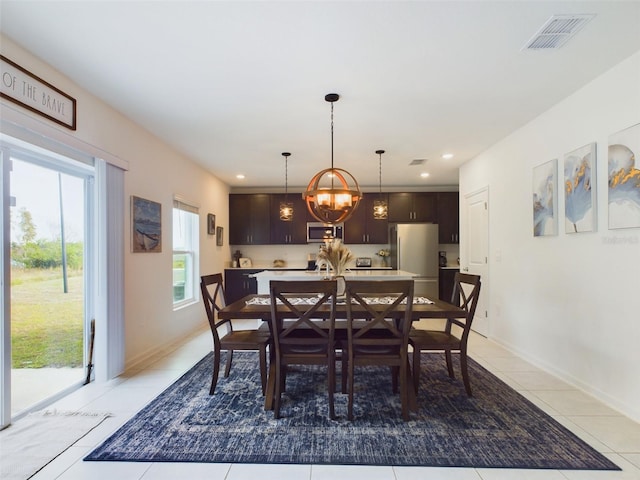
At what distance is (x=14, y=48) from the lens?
2152 millimetres

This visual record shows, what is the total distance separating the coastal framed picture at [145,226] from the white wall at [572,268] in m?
4.18

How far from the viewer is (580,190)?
2.85m

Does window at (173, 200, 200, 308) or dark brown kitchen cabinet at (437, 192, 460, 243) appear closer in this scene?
window at (173, 200, 200, 308)

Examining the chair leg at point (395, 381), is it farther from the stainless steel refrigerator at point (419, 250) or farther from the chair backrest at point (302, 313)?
the stainless steel refrigerator at point (419, 250)

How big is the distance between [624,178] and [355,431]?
2.60 meters

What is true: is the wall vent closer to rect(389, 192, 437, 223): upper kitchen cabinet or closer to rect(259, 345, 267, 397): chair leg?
rect(389, 192, 437, 223): upper kitchen cabinet

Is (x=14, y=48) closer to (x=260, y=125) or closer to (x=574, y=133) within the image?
(x=260, y=125)

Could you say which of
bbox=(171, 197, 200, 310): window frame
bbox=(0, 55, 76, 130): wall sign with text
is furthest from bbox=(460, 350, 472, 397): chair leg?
bbox=(171, 197, 200, 310): window frame

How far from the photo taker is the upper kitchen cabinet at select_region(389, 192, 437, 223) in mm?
6895

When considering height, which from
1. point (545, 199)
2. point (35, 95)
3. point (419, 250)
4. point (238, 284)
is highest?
point (35, 95)

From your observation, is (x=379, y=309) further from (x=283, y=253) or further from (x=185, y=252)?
(x=283, y=253)

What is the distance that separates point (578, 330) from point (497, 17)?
2.58 metres

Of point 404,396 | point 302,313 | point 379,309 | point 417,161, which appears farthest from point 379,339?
point 417,161

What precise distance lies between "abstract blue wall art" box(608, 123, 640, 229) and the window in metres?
4.60
